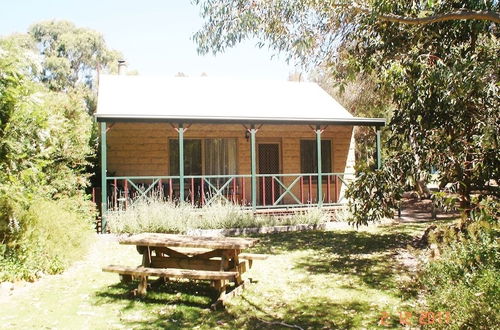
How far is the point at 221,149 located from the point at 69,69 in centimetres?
2609

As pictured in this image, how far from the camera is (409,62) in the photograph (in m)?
7.84

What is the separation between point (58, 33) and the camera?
38.9 meters

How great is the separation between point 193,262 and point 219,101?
1024 cm

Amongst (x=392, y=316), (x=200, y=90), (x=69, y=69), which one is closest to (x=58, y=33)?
(x=69, y=69)

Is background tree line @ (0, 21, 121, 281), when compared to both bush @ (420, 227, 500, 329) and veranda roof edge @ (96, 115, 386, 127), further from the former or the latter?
bush @ (420, 227, 500, 329)

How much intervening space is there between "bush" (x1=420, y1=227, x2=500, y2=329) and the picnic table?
2.22 m

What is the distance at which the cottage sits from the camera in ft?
47.2

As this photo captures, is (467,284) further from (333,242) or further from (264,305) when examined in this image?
(333,242)

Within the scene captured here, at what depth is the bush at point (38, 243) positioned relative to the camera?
6785mm

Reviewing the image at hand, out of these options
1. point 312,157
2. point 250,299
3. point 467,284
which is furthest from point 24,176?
point 312,157

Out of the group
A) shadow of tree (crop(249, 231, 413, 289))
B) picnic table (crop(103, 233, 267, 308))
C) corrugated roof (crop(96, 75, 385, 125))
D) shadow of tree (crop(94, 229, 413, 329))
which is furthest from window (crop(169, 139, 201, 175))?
picnic table (crop(103, 233, 267, 308))

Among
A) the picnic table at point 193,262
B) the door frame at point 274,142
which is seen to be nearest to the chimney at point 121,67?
the door frame at point 274,142

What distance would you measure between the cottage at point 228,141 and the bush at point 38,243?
16.7 feet

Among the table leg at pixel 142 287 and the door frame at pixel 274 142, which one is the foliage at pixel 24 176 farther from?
the door frame at pixel 274 142
